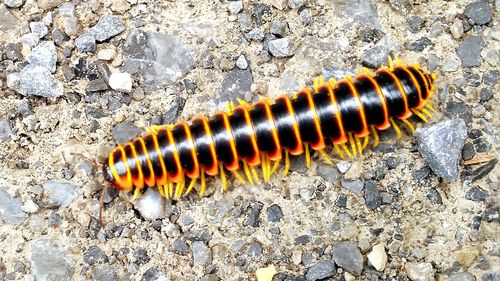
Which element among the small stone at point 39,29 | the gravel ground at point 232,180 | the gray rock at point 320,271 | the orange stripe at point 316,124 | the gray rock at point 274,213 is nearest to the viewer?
the orange stripe at point 316,124

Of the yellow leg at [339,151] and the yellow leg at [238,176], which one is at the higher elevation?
the yellow leg at [339,151]

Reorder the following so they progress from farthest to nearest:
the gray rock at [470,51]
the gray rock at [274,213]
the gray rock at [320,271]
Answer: the gray rock at [470,51] < the gray rock at [274,213] < the gray rock at [320,271]

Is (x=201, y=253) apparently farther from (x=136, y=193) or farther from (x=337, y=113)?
(x=337, y=113)

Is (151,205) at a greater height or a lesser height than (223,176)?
lesser

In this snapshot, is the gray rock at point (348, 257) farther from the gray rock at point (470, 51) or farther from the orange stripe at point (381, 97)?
the gray rock at point (470, 51)

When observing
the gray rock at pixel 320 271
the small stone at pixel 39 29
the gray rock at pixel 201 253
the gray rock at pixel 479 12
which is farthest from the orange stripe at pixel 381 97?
the small stone at pixel 39 29

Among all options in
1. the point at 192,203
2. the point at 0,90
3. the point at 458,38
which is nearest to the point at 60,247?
the point at 192,203

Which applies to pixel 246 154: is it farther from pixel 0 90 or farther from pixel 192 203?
pixel 0 90

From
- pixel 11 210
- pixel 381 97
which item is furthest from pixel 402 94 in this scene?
pixel 11 210
